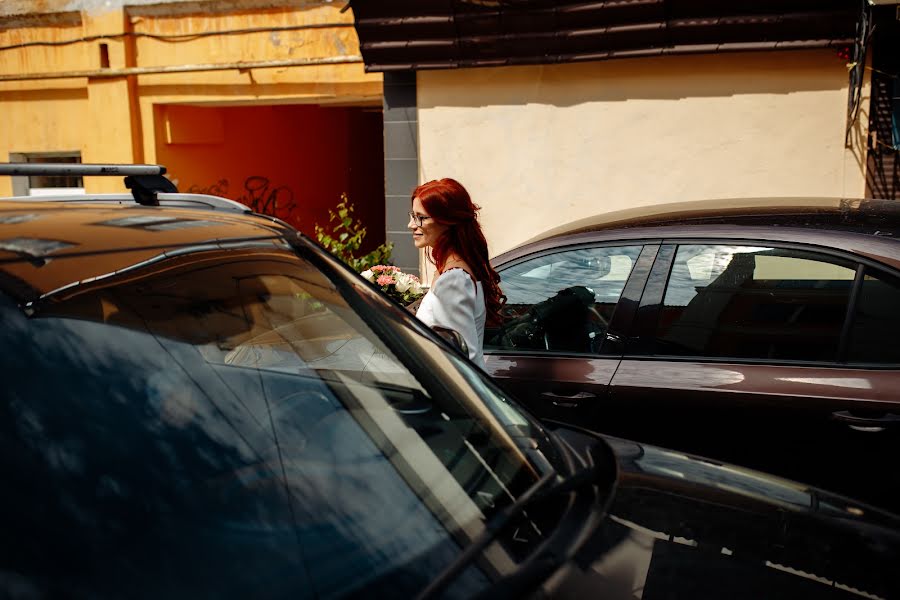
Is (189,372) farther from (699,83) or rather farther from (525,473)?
(699,83)

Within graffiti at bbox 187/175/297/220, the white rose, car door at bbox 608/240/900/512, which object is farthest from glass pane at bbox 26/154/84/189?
car door at bbox 608/240/900/512

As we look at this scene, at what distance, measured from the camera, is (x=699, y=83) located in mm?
7031

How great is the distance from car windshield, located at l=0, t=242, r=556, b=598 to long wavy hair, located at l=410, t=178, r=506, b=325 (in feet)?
3.38

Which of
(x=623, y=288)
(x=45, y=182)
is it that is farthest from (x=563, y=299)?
(x=45, y=182)

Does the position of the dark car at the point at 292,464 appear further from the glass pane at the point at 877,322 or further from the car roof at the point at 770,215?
the car roof at the point at 770,215

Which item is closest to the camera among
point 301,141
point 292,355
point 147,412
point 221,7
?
point 147,412

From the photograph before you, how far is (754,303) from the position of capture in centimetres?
320

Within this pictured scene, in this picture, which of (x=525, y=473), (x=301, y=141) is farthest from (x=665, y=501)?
(x=301, y=141)

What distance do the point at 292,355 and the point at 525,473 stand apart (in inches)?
25.4

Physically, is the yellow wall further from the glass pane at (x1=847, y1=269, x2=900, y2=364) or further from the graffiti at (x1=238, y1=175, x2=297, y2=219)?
the glass pane at (x1=847, y1=269, x2=900, y2=364)

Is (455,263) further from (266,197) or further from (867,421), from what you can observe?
(266,197)

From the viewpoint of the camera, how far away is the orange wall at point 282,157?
9.42 m

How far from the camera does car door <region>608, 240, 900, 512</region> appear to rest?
289 cm

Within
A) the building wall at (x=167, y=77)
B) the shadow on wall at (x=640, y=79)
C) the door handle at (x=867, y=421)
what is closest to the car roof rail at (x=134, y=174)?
A: the door handle at (x=867, y=421)
